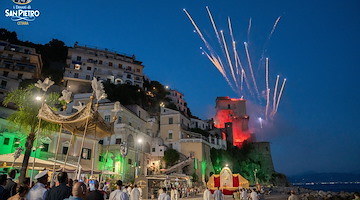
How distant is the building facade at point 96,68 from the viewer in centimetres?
5281

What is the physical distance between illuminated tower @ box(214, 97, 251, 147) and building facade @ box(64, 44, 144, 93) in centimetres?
2919

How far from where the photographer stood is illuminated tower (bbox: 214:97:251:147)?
7556 cm

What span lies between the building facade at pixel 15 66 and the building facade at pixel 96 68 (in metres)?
6.20

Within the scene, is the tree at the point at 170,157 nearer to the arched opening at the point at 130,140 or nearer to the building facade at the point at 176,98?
→ the arched opening at the point at 130,140

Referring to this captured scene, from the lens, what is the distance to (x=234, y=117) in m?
77.3

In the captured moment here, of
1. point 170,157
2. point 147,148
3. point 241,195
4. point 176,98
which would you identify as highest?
point 176,98

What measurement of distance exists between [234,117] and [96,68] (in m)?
43.1

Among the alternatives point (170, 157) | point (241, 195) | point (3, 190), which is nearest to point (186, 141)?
point (170, 157)

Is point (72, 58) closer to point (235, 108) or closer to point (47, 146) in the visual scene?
point (47, 146)

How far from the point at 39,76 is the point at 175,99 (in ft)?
110

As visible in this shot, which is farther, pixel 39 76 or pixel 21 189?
pixel 39 76

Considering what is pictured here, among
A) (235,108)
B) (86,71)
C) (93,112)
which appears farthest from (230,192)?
(235,108)

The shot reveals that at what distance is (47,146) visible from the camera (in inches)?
1054

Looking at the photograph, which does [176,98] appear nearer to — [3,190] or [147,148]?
[147,148]
